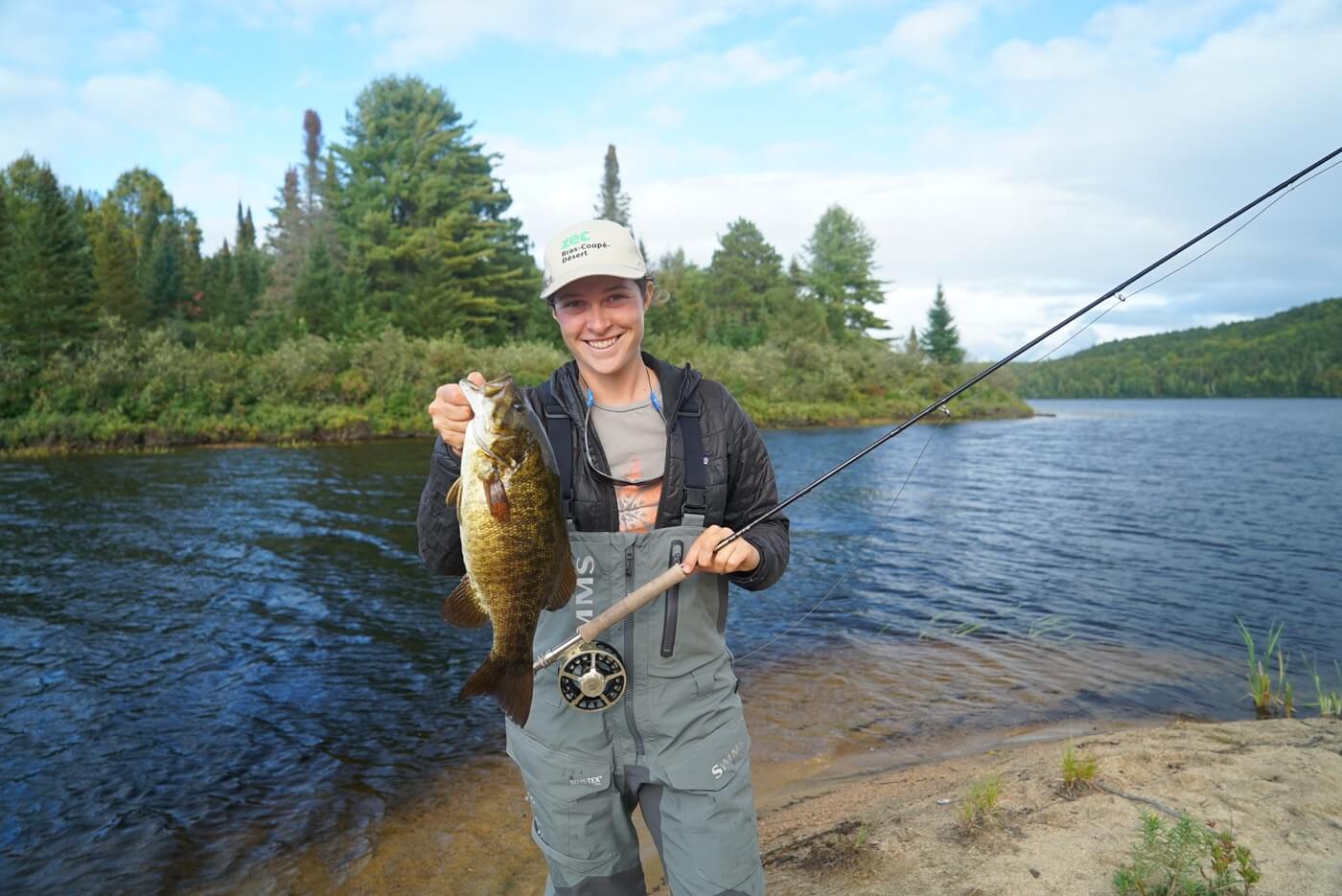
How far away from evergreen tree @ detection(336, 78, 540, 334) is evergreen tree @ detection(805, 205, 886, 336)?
3213 cm

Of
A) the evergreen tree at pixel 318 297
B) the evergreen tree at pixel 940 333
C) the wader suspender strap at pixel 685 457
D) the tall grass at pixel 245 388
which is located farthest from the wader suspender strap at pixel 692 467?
the evergreen tree at pixel 940 333

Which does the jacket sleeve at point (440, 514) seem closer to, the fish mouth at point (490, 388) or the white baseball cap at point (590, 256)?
the fish mouth at point (490, 388)

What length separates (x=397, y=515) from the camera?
16750mm

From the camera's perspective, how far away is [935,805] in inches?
182

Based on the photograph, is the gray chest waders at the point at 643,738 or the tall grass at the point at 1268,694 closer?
the gray chest waders at the point at 643,738

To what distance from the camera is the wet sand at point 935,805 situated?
149 inches

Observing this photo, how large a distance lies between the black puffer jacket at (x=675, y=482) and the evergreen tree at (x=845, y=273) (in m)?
77.7

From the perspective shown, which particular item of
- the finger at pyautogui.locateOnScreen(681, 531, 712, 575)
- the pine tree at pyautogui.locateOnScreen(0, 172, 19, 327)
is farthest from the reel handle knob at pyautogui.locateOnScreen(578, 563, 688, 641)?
the pine tree at pyautogui.locateOnScreen(0, 172, 19, 327)

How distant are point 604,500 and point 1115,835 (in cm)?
311

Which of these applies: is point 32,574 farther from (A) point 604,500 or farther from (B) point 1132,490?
(B) point 1132,490

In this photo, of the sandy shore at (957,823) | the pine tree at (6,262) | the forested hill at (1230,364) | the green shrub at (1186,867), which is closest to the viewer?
the green shrub at (1186,867)

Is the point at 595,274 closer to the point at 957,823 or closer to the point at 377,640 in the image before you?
the point at 957,823

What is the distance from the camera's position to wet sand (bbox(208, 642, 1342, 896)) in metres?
3.78

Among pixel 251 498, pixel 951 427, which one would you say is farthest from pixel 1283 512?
pixel 951 427
